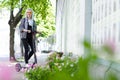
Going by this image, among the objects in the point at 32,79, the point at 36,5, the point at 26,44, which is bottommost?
the point at 32,79

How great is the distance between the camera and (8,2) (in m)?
13.3

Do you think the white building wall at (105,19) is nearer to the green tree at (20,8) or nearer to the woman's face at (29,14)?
the woman's face at (29,14)

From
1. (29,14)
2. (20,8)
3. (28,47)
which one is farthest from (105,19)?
(20,8)

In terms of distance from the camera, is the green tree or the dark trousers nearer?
the dark trousers

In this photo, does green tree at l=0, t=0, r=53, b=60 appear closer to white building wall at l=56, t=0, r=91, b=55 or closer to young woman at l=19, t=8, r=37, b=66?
white building wall at l=56, t=0, r=91, b=55

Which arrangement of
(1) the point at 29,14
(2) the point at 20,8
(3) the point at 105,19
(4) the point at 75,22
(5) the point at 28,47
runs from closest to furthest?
(3) the point at 105,19 < (1) the point at 29,14 < (5) the point at 28,47 < (4) the point at 75,22 < (2) the point at 20,8

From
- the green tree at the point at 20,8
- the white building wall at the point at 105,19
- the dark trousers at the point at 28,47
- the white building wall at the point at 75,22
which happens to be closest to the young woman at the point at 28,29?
the dark trousers at the point at 28,47

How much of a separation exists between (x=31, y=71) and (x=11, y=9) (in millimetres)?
9146

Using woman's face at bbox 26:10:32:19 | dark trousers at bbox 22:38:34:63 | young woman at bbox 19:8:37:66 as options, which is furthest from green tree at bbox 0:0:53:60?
woman's face at bbox 26:10:32:19

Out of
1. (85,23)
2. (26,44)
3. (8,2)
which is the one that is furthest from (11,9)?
(85,23)

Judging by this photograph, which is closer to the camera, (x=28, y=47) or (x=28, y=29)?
(x=28, y=29)

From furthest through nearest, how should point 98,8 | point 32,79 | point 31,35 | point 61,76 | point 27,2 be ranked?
1. point 27,2
2. point 31,35
3. point 32,79
4. point 98,8
5. point 61,76

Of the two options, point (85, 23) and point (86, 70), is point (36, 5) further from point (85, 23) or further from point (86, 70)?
point (86, 70)

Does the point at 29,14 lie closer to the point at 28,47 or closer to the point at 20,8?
the point at 28,47
